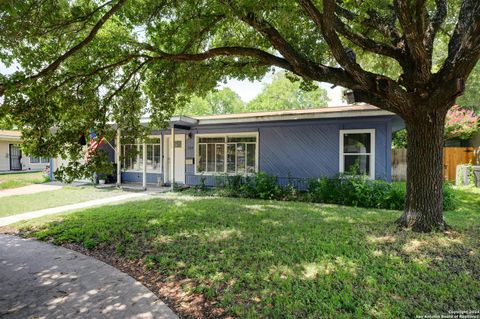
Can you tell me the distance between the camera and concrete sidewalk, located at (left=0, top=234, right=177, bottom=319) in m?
3.12

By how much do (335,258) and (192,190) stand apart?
28.7 ft

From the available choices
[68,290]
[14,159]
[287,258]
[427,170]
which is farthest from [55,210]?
[14,159]

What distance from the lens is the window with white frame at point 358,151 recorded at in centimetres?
1006

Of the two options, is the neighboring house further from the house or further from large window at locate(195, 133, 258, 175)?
large window at locate(195, 133, 258, 175)

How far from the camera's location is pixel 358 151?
34.0 feet

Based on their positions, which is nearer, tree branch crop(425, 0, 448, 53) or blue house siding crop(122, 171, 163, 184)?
tree branch crop(425, 0, 448, 53)

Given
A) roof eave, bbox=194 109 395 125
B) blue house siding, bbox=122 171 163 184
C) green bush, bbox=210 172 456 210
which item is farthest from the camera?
blue house siding, bbox=122 171 163 184

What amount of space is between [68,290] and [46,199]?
8687mm

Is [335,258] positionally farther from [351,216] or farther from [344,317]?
[351,216]

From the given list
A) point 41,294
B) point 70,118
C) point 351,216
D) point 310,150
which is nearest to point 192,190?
point 310,150

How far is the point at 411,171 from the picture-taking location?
5.36 metres

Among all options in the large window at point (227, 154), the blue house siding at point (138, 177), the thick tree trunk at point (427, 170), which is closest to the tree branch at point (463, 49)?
the thick tree trunk at point (427, 170)

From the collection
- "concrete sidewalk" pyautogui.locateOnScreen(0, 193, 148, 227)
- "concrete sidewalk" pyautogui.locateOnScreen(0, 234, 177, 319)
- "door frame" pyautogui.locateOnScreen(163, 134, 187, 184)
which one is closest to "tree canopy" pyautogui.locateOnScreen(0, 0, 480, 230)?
"concrete sidewalk" pyautogui.locateOnScreen(0, 234, 177, 319)

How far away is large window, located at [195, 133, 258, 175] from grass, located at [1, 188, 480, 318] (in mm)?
5175
